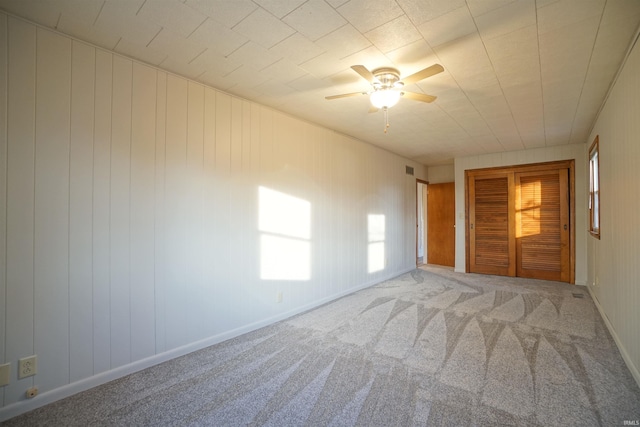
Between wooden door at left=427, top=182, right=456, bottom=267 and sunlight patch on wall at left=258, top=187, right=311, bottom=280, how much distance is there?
4.41 meters

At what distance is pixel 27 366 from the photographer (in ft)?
6.13

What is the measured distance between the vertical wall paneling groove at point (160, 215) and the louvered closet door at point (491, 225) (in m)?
5.79

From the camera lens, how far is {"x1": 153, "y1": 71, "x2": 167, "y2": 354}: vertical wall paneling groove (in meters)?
2.47

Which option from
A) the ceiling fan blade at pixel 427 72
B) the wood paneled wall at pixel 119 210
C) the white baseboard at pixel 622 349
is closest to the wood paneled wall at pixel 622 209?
the white baseboard at pixel 622 349

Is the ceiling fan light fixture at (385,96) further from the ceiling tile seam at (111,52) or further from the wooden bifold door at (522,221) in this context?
the wooden bifold door at (522,221)

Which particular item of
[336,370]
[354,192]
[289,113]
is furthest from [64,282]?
[354,192]

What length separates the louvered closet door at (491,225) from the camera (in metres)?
5.72

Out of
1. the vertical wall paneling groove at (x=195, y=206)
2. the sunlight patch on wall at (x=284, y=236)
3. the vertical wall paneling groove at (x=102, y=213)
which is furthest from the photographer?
the sunlight patch on wall at (x=284, y=236)

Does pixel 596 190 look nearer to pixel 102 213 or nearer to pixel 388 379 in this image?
pixel 388 379

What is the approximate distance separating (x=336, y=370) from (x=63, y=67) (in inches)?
116

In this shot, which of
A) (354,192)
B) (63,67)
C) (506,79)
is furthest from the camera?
(354,192)

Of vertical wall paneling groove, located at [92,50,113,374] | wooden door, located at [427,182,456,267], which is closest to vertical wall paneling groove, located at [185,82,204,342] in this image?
vertical wall paneling groove, located at [92,50,113,374]

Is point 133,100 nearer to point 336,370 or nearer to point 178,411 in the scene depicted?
point 178,411

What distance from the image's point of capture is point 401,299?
4.19 metres
